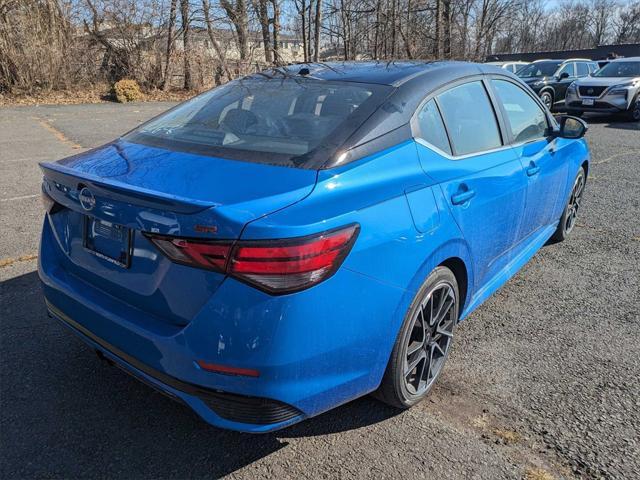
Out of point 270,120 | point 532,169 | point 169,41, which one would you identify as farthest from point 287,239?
point 169,41

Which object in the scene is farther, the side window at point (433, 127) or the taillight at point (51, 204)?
the side window at point (433, 127)

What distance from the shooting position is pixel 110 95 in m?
19.2

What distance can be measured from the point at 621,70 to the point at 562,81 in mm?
1734

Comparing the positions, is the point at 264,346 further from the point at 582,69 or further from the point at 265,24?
the point at 265,24

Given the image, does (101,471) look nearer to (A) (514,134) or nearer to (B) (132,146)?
(B) (132,146)

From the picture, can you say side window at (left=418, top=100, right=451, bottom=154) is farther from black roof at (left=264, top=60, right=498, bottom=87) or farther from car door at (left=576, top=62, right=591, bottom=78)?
car door at (left=576, top=62, right=591, bottom=78)

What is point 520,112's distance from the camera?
3703 millimetres

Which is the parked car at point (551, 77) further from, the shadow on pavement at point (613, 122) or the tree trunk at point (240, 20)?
the tree trunk at point (240, 20)

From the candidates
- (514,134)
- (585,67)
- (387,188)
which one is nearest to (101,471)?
(387,188)

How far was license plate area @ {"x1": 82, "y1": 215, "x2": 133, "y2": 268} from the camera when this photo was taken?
2092 mm

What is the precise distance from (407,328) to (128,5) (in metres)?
21.3

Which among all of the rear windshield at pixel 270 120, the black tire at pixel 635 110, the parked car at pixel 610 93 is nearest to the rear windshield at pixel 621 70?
the parked car at pixel 610 93

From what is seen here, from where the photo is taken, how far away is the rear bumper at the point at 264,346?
183 cm

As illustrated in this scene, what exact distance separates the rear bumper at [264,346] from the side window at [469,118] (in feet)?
3.70
